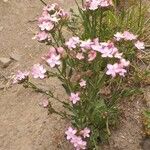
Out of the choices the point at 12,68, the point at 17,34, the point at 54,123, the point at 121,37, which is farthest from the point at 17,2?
the point at 121,37

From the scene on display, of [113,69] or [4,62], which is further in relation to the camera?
[4,62]

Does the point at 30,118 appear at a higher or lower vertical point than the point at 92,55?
lower

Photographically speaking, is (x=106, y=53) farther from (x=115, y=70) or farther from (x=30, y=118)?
(x=30, y=118)

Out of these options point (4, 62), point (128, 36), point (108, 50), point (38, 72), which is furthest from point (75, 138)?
point (4, 62)

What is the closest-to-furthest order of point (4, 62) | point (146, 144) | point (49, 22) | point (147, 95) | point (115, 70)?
point (115, 70), point (49, 22), point (146, 144), point (147, 95), point (4, 62)

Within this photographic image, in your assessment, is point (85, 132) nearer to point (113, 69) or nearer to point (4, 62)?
point (113, 69)

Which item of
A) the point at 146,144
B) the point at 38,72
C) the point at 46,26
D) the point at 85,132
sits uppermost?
the point at 46,26

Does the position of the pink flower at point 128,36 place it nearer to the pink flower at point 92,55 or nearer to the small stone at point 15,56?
the pink flower at point 92,55

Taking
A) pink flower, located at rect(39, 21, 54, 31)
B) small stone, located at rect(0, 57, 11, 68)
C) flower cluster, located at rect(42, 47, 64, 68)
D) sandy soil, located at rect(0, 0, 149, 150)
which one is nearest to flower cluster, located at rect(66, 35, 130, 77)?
flower cluster, located at rect(42, 47, 64, 68)

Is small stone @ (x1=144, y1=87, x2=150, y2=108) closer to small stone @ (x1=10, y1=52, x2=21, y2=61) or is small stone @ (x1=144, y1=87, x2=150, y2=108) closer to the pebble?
the pebble

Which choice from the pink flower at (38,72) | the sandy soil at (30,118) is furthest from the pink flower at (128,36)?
the sandy soil at (30,118)

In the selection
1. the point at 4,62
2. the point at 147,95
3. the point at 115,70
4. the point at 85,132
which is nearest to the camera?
the point at 115,70
